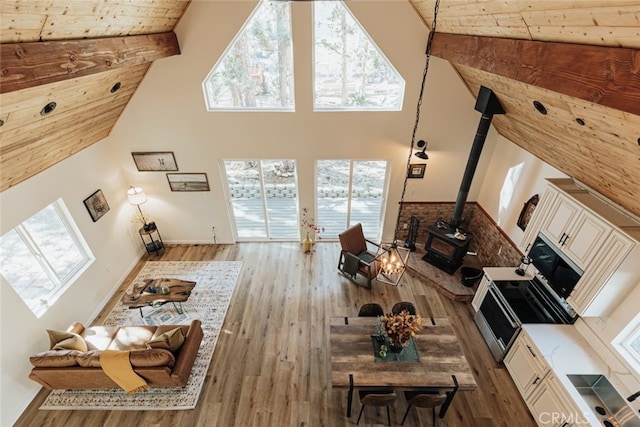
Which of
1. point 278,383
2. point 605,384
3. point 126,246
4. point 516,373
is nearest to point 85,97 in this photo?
point 126,246

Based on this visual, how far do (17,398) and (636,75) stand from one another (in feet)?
23.8

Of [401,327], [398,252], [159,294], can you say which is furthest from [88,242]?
[401,327]

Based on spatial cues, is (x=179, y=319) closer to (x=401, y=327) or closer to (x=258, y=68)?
(x=401, y=327)

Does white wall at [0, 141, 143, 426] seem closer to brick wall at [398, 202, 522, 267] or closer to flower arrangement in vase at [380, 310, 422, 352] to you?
flower arrangement in vase at [380, 310, 422, 352]

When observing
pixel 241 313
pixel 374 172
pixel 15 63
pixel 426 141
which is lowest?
pixel 241 313

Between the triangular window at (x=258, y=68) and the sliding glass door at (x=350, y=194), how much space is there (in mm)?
1648

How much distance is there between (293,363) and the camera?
466 cm

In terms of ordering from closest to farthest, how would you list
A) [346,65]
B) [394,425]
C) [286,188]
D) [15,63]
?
[15,63] → [394,425] → [346,65] → [286,188]

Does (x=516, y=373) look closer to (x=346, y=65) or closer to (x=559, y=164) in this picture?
(x=559, y=164)

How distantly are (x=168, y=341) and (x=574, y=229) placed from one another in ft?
17.3

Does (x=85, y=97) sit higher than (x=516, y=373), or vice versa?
(x=85, y=97)

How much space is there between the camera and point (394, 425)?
3.92 m

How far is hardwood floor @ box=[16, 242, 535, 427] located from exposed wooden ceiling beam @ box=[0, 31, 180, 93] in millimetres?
4129

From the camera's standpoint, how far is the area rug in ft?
13.6
